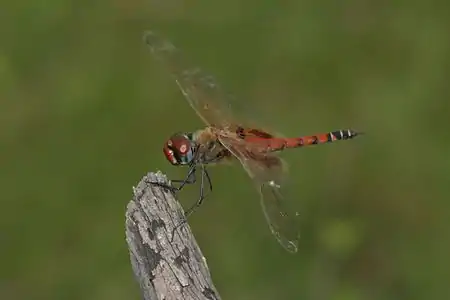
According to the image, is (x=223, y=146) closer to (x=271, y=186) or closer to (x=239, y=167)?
A: (x=271, y=186)

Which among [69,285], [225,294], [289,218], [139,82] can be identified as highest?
[139,82]

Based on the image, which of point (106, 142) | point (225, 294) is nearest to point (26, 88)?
point (106, 142)

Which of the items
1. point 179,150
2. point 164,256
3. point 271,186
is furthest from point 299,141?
point 164,256

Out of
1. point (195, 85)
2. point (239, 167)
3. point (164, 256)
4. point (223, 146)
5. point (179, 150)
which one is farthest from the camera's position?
point (239, 167)

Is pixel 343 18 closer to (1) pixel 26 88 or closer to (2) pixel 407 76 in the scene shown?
(2) pixel 407 76

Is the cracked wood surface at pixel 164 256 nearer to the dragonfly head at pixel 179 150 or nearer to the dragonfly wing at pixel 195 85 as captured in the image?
the dragonfly head at pixel 179 150

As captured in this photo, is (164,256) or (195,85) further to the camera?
(195,85)

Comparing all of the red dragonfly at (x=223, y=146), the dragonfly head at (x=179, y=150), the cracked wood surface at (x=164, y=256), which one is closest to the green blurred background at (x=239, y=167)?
the red dragonfly at (x=223, y=146)
